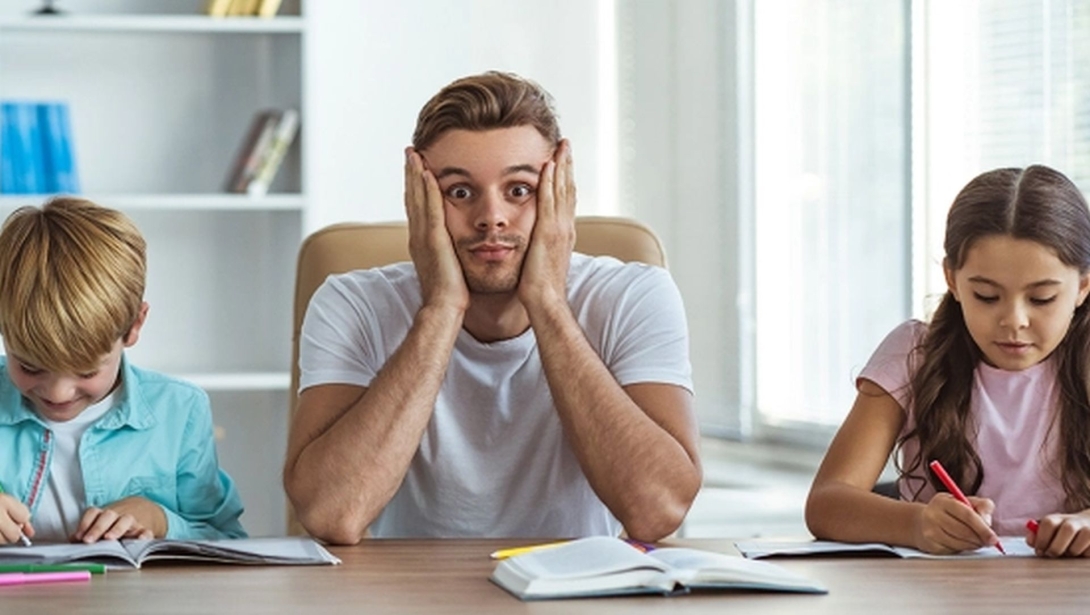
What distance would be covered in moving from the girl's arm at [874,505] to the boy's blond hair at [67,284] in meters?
0.82

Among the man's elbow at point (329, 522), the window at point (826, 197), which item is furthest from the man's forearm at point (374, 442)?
the window at point (826, 197)

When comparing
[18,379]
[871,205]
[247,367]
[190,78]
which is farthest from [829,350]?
[18,379]

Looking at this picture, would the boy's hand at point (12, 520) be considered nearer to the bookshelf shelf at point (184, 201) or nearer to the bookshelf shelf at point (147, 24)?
the bookshelf shelf at point (184, 201)

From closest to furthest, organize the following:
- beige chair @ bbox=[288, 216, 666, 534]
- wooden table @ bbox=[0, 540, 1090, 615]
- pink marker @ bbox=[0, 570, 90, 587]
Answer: wooden table @ bbox=[0, 540, 1090, 615] → pink marker @ bbox=[0, 570, 90, 587] → beige chair @ bbox=[288, 216, 666, 534]

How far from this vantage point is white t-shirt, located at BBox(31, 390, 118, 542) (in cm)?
188

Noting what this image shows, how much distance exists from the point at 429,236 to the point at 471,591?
2.43ft

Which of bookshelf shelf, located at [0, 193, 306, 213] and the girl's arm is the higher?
bookshelf shelf, located at [0, 193, 306, 213]

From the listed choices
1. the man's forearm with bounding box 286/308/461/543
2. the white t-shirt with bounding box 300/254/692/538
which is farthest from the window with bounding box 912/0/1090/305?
the man's forearm with bounding box 286/308/461/543

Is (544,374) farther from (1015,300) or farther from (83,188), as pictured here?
(83,188)

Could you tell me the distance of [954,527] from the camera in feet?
5.32

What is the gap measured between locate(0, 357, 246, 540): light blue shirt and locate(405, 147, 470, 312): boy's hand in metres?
0.33

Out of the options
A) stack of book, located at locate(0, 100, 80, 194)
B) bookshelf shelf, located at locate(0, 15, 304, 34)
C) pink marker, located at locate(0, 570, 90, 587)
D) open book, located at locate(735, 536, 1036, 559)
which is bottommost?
open book, located at locate(735, 536, 1036, 559)

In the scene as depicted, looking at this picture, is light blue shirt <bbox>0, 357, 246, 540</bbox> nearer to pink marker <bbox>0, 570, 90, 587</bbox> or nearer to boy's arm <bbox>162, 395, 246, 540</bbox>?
boy's arm <bbox>162, 395, 246, 540</bbox>

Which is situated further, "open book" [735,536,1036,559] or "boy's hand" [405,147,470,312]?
"boy's hand" [405,147,470,312]
